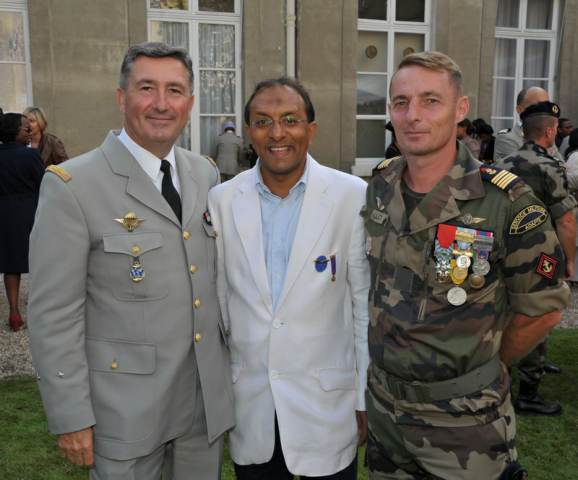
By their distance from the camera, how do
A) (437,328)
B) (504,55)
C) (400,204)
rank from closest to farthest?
(437,328)
(400,204)
(504,55)

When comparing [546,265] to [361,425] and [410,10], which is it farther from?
[410,10]

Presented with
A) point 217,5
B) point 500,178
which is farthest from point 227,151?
point 500,178

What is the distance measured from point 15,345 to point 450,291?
462cm

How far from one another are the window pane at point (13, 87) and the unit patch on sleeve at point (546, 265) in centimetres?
842

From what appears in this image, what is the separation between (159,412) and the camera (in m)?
2.16

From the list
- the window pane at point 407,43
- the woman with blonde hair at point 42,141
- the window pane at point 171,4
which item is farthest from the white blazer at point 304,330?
the window pane at point 407,43

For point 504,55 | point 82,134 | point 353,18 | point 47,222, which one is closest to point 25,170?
point 82,134

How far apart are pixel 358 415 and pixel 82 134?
7410mm

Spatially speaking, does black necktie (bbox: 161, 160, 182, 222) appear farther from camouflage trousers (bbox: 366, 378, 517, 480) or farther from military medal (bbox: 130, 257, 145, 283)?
camouflage trousers (bbox: 366, 378, 517, 480)

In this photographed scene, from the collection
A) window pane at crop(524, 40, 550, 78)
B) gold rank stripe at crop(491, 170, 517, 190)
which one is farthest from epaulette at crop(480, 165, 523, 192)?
window pane at crop(524, 40, 550, 78)

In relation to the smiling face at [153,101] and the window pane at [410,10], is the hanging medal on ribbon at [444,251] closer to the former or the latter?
the smiling face at [153,101]

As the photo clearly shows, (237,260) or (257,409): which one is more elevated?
(237,260)

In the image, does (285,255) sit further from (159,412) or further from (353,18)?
(353,18)

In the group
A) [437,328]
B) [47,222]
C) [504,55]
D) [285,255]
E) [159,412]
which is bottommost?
[159,412]
